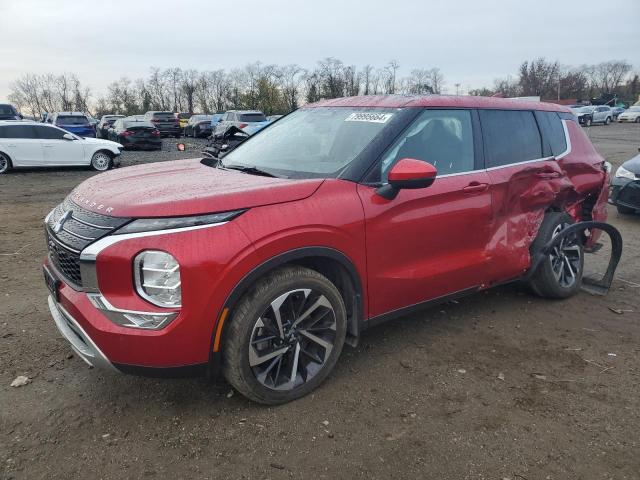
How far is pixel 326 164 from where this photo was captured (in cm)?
336

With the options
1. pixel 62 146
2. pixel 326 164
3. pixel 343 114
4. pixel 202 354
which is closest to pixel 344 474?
→ pixel 202 354

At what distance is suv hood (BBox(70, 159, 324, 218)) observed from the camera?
8.55ft

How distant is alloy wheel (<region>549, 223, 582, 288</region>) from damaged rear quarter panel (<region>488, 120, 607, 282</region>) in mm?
278

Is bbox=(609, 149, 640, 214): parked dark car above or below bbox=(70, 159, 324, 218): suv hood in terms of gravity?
below

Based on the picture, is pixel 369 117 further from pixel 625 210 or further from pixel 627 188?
pixel 625 210

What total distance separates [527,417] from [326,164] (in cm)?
197

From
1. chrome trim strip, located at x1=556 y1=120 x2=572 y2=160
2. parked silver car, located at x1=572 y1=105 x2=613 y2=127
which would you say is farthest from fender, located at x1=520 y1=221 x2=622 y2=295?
parked silver car, located at x1=572 y1=105 x2=613 y2=127

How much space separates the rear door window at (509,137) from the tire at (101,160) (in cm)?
1411

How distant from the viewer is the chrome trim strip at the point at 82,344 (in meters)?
2.59

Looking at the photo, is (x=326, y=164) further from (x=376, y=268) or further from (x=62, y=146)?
(x=62, y=146)

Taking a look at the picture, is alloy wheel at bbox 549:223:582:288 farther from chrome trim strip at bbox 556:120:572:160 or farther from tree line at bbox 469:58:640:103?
tree line at bbox 469:58:640:103

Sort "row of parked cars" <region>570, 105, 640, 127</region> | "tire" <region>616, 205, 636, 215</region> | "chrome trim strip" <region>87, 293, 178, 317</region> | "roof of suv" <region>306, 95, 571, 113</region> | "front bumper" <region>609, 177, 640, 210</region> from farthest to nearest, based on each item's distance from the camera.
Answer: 1. "row of parked cars" <region>570, 105, 640, 127</region>
2. "tire" <region>616, 205, 636, 215</region>
3. "front bumper" <region>609, 177, 640, 210</region>
4. "roof of suv" <region>306, 95, 571, 113</region>
5. "chrome trim strip" <region>87, 293, 178, 317</region>

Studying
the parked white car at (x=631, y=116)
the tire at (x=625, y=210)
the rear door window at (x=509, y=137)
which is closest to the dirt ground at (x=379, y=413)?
the rear door window at (x=509, y=137)

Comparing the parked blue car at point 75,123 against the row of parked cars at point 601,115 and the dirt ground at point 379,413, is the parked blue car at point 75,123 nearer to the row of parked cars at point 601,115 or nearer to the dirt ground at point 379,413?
the dirt ground at point 379,413
